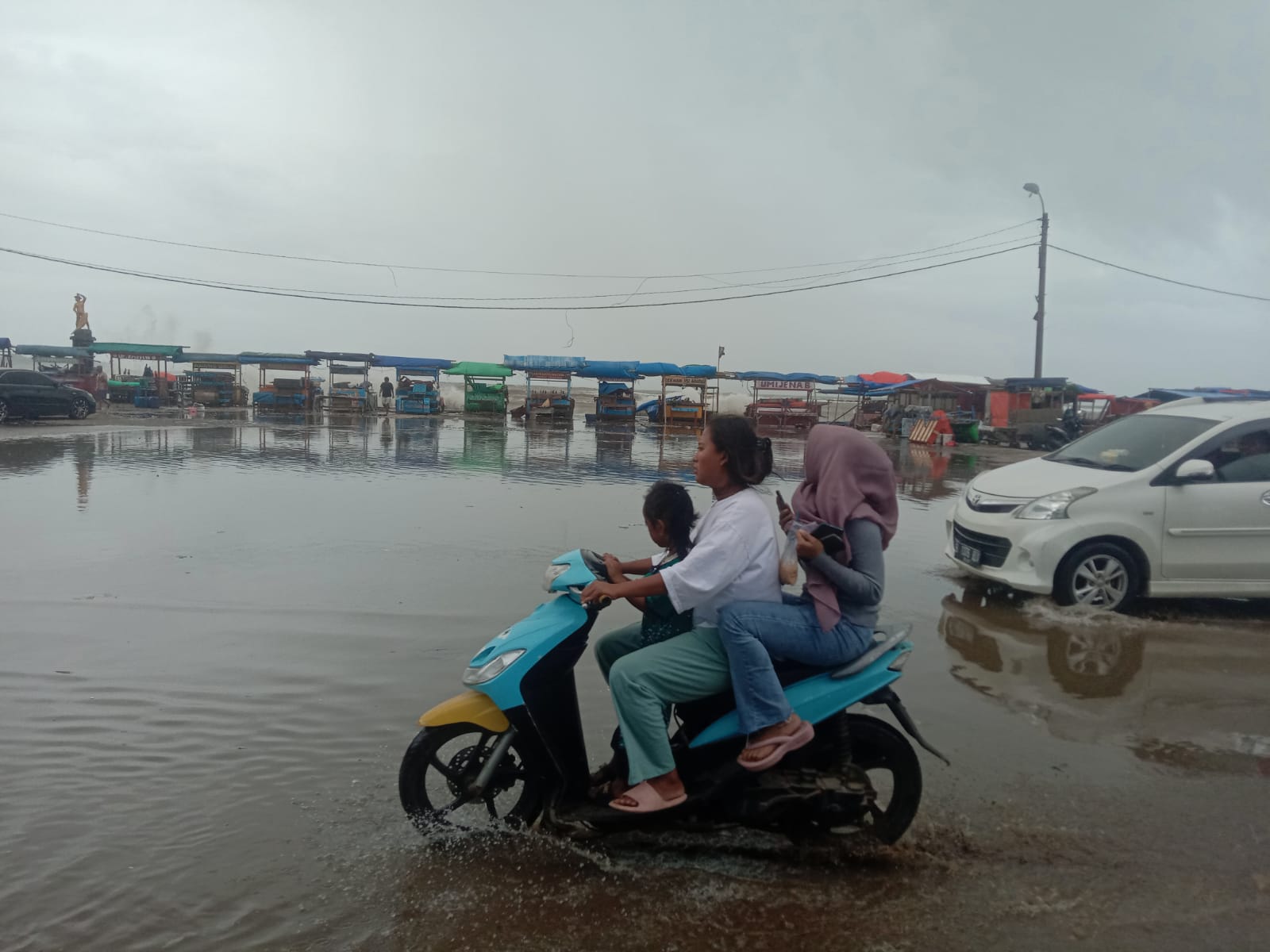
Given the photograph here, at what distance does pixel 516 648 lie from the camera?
3238mm

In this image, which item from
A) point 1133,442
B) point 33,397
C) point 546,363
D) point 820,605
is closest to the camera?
point 820,605

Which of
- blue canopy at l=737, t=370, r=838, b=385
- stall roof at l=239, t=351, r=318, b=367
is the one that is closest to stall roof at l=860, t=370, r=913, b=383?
blue canopy at l=737, t=370, r=838, b=385

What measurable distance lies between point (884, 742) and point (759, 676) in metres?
0.65

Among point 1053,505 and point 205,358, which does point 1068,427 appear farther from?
point 205,358

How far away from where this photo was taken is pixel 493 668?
3.22 meters

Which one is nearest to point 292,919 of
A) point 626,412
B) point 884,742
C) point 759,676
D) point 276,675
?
point 759,676

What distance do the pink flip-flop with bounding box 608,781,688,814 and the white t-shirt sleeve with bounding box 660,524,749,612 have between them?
67 centimetres

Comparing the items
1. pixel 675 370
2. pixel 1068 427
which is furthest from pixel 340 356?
pixel 1068 427

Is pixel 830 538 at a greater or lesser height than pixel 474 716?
greater

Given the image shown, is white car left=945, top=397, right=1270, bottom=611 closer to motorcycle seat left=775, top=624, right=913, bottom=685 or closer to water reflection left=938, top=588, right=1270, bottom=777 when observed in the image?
water reflection left=938, top=588, right=1270, bottom=777

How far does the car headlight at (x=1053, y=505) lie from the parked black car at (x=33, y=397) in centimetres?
2835

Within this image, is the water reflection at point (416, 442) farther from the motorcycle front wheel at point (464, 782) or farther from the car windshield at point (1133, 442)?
the motorcycle front wheel at point (464, 782)

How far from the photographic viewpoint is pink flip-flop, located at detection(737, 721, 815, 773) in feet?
10.1

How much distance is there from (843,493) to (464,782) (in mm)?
1824
